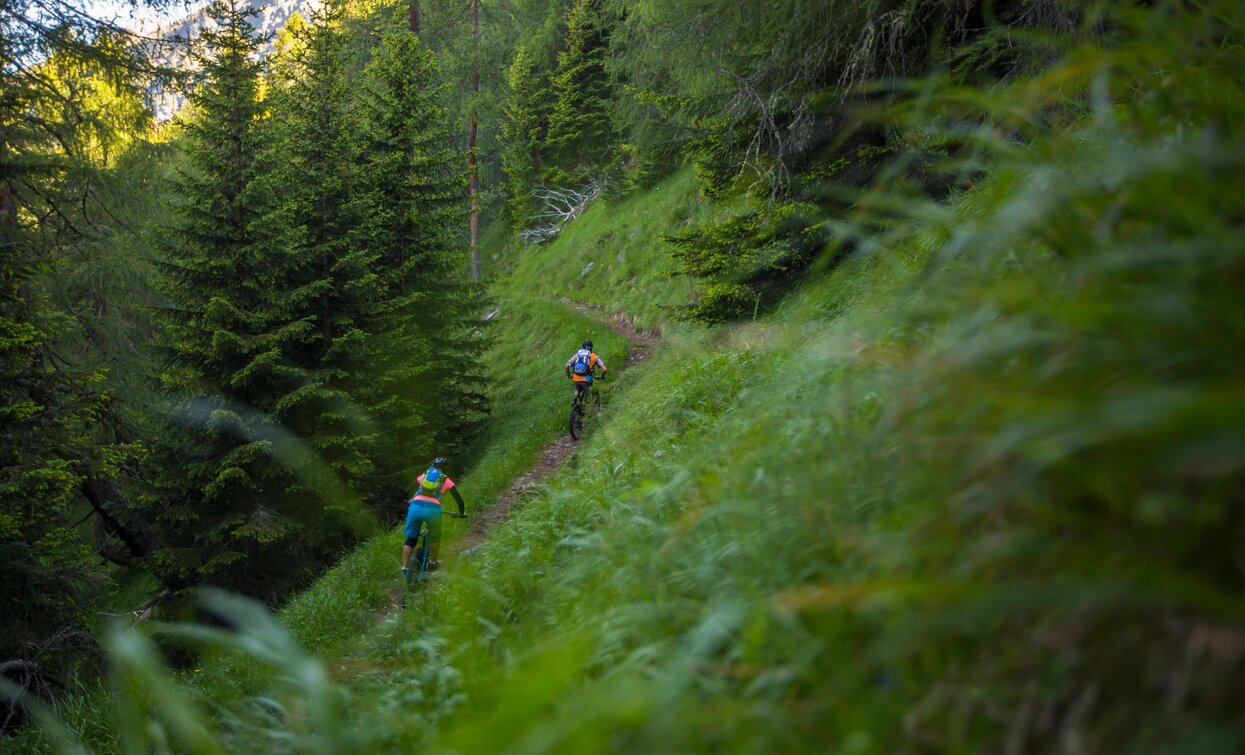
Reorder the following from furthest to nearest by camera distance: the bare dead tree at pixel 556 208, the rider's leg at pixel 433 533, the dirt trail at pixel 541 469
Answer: the bare dead tree at pixel 556 208 < the dirt trail at pixel 541 469 < the rider's leg at pixel 433 533

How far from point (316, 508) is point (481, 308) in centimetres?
724

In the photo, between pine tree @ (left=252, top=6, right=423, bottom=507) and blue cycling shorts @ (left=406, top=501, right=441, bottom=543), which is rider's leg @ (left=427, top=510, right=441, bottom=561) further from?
pine tree @ (left=252, top=6, right=423, bottom=507)

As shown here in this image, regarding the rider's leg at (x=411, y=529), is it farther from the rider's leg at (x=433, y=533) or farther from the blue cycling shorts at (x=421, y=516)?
the rider's leg at (x=433, y=533)

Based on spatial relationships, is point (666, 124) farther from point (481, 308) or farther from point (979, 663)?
point (979, 663)

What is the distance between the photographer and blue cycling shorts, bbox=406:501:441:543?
996cm

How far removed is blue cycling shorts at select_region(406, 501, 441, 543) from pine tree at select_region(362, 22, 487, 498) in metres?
8.02

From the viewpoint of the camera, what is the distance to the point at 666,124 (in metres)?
20.5

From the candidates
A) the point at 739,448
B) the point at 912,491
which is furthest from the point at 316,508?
the point at 912,491

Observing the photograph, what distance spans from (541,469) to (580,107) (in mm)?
32077

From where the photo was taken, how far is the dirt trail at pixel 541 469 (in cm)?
1113

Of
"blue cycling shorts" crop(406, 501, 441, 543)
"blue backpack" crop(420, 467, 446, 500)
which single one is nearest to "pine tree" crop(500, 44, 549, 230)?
"blue backpack" crop(420, 467, 446, 500)

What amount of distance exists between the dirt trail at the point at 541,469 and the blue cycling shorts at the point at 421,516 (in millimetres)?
538

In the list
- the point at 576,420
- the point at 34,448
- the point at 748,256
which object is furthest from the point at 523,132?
the point at 34,448

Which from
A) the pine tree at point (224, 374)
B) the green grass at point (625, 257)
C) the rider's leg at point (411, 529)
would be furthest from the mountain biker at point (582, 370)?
the rider's leg at point (411, 529)
